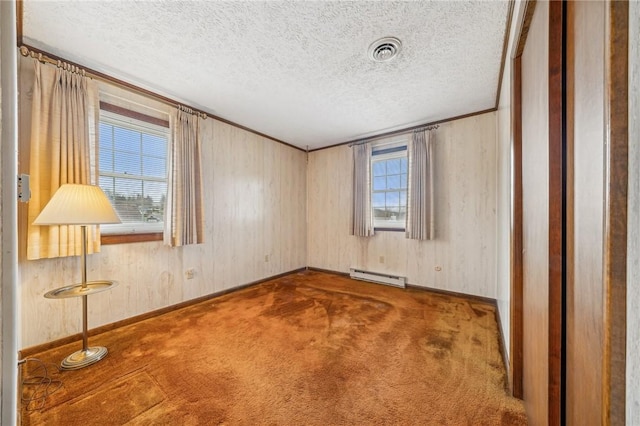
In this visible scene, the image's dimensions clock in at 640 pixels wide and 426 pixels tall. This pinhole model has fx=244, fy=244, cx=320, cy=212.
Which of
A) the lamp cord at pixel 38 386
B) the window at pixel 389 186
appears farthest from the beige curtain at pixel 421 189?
the lamp cord at pixel 38 386

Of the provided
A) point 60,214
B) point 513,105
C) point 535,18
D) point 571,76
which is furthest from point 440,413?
point 60,214

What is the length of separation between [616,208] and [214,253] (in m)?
3.41

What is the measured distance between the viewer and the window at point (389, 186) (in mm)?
3723

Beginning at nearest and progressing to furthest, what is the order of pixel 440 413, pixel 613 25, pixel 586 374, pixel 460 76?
pixel 613 25 < pixel 586 374 < pixel 440 413 < pixel 460 76

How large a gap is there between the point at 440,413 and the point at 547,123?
4.93 feet

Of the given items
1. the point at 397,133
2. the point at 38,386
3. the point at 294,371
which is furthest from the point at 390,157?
the point at 38,386

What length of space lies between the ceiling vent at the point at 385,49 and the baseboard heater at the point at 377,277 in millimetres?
2799

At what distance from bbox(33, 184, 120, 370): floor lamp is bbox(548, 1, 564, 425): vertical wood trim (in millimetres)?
2459

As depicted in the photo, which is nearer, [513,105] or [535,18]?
[535,18]

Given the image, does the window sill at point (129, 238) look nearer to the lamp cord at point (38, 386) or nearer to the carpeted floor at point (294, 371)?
the carpeted floor at point (294, 371)

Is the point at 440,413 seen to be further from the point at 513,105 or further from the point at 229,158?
the point at 229,158

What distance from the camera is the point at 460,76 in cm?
228

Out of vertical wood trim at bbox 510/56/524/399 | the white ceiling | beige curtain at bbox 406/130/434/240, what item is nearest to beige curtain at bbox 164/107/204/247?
the white ceiling

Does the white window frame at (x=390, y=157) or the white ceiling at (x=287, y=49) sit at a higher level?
the white ceiling at (x=287, y=49)
